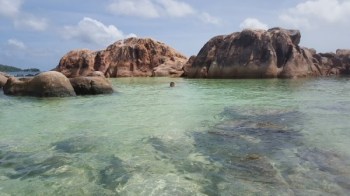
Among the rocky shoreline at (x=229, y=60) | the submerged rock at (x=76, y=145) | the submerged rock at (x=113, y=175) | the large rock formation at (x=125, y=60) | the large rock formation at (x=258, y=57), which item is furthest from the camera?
the large rock formation at (x=125, y=60)

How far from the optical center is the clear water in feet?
19.9

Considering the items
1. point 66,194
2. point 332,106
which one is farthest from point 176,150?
point 332,106

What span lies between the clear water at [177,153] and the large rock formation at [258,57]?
87.8 feet

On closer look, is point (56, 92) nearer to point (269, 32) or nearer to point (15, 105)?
point (15, 105)

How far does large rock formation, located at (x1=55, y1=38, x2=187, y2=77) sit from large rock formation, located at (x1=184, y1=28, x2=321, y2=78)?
9.48 m

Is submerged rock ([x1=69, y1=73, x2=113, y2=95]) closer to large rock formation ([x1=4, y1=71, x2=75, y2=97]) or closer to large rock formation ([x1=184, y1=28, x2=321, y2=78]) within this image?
large rock formation ([x1=4, y1=71, x2=75, y2=97])

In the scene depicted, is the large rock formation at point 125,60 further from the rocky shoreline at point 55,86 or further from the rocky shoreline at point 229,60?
the rocky shoreline at point 55,86

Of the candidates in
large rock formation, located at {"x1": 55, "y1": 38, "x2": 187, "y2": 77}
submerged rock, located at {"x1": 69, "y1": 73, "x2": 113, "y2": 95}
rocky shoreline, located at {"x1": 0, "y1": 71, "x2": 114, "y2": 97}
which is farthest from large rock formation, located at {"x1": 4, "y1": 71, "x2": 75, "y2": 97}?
large rock formation, located at {"x1": 55, "y1": 38, "x2": 187, "y2": 77}

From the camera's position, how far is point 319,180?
6145 millimetres

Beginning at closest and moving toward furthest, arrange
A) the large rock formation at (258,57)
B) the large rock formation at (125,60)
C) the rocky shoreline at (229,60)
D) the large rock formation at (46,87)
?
the large rock formation at (46,87) < the large rock formation at (258,57) < the rocky shoreline at (229,60) < the large rock formation at (125,60)

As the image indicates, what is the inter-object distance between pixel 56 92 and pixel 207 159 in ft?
49.3

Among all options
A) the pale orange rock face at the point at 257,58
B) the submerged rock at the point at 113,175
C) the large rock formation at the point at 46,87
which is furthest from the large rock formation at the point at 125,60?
the submerged rock at the point at 113,175

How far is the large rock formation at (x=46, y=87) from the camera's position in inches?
814

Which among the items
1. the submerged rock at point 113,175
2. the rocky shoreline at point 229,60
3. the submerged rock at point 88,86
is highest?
the rocky shoreline at point 229,60
